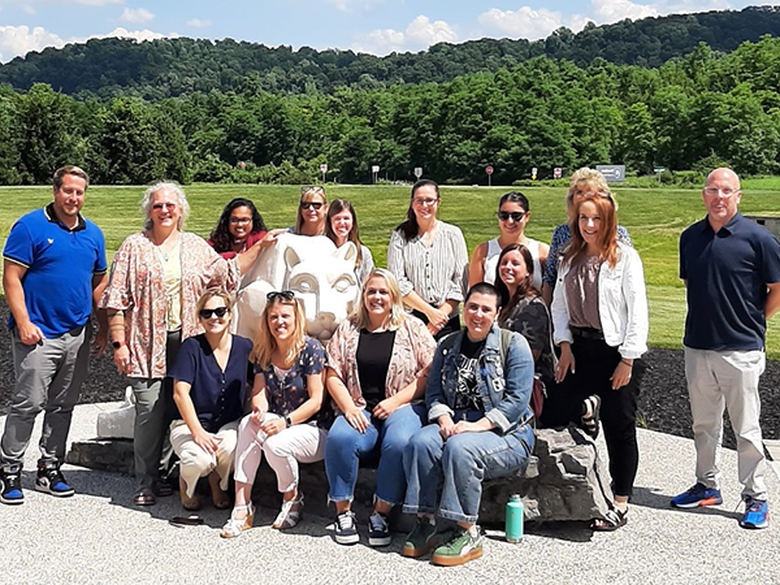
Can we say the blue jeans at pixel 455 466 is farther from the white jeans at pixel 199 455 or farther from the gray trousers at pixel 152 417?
the gray trousers at pixel 152 417

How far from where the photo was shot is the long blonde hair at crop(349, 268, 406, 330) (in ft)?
17.6

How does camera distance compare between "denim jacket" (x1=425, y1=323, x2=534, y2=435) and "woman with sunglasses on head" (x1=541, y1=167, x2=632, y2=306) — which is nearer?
"denim jacket" (x1=425, y1=323, x2=534, y2=435)

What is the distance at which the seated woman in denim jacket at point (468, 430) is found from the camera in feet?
16.0

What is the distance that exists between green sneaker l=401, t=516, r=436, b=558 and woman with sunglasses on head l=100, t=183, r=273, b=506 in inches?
71.1

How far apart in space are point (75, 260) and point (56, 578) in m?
1.98

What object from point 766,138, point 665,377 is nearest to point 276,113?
point 766,138

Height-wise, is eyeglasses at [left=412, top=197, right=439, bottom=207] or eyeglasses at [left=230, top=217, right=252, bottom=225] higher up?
eyeglasses at [left=412, top=197, right=439, bottom=207]

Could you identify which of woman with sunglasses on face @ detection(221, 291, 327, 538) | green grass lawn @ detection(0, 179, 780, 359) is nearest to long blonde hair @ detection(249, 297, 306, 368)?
woman with sunglasses on face @ detection(221, 291, 327, 538)

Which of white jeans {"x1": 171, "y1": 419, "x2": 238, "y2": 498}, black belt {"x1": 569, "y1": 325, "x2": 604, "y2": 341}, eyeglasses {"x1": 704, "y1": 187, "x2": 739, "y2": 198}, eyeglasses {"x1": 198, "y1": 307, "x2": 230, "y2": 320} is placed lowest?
white jeans {"x1": 171, "y1": 419, "x2": 238, "y2": 498}

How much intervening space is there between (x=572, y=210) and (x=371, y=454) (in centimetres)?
187

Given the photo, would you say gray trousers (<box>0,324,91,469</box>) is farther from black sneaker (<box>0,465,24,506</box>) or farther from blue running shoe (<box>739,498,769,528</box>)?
blue running shoe (<box>739,498,769,528</box>)

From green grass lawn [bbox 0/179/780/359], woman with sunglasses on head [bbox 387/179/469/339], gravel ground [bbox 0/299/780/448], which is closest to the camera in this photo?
woman with sunglasses on head [bbox 387/179/469/339]

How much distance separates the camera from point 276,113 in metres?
83.2

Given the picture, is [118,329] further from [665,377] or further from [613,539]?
[665,377]
